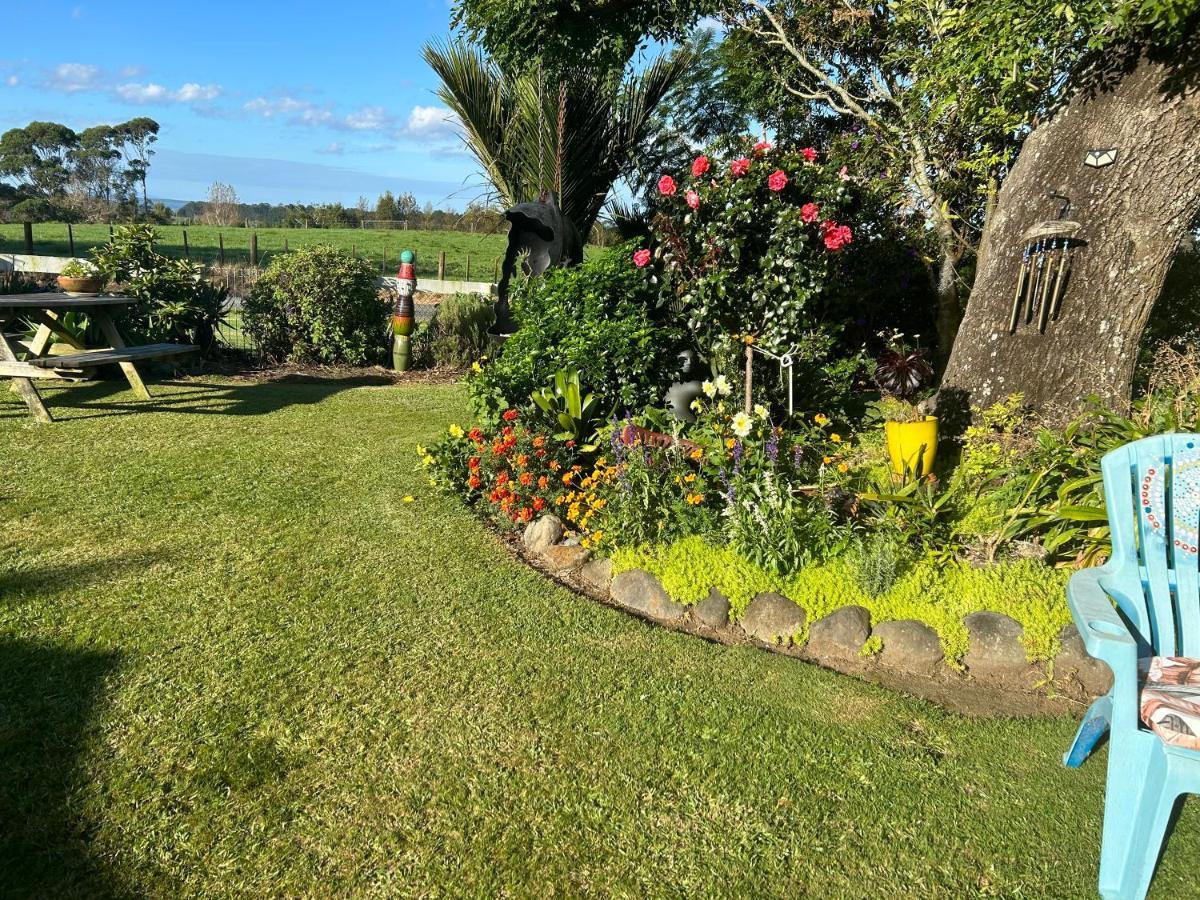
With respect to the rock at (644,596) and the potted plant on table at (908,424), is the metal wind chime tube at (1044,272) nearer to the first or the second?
the potted plant on table at (908,424)

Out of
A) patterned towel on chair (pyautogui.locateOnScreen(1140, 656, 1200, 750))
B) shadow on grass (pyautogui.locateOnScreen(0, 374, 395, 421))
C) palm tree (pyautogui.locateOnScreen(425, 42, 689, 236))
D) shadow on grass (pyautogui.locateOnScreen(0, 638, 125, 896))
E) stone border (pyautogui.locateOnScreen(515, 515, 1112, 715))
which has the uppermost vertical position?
palm tree (pyautogui.locateOnScreen(425, 42, 689, 236))

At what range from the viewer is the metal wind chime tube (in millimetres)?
3982

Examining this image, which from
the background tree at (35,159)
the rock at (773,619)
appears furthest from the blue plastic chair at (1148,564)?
the background tree at (35,159)

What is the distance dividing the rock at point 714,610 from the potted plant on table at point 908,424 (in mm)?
1272

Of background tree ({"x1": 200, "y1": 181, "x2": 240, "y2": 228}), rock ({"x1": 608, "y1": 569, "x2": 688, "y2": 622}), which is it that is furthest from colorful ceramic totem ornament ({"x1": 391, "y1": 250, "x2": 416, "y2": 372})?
background tree ({"x1": 200, "y1": 181, "x2": 240, "y2": 228})

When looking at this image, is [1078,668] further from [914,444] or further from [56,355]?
[56,355]

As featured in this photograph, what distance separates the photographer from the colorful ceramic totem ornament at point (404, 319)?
8.66 metres

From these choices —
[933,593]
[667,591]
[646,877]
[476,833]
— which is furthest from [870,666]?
[476,833]

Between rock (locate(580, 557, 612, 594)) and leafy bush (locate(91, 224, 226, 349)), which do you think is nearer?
rock (locate(580, 557, 612, 594))

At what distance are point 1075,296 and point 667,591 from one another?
2.88 metres

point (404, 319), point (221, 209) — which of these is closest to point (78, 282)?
point (404, 319)

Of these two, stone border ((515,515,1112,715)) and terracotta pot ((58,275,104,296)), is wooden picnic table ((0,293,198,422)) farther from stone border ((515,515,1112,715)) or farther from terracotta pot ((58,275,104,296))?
stone border ((515,515,1112,715))

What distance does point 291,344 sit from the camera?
8859 millimetres

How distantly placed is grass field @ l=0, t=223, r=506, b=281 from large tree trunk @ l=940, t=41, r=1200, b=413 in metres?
19.8
